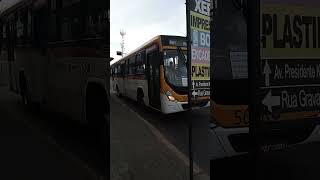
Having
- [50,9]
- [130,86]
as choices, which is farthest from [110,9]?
[50,9]

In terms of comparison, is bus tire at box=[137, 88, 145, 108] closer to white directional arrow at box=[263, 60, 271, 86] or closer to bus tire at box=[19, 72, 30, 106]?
white directional arrow at box=[263, 60, 271, 86]

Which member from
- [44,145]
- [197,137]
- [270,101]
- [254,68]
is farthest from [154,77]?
[44,145]

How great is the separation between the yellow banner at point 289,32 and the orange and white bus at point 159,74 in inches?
17.2

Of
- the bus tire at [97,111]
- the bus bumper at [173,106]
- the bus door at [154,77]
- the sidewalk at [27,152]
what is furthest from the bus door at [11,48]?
the bus bumper at [173,106]

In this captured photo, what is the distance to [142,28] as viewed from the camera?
2.74 metres

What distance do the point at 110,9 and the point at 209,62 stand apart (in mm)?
548

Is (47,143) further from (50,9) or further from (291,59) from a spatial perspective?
(291,59)

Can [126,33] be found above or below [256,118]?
above

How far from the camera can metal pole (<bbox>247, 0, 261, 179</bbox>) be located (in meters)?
2.70

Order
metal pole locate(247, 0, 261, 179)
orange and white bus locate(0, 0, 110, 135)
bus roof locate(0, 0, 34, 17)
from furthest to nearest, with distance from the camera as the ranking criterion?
1. bus roof locate(0, 0, 34, 17)
2. orange and white bus locate(0, 0, 110, 135)
3. metal pole locate(247, 0, 261, 179)

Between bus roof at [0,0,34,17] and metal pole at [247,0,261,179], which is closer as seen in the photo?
metal pole at [247,0,261,179]

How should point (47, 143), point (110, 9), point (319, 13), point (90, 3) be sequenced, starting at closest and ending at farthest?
1. point (110, 9)
2. point (90, 3)
3. point (319, 13)
4. point (47, 143)

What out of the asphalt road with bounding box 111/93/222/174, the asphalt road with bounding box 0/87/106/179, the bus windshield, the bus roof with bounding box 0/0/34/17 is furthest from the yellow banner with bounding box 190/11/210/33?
the bus roof with bounding box 0/0/34/17

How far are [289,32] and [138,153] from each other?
1.02m
